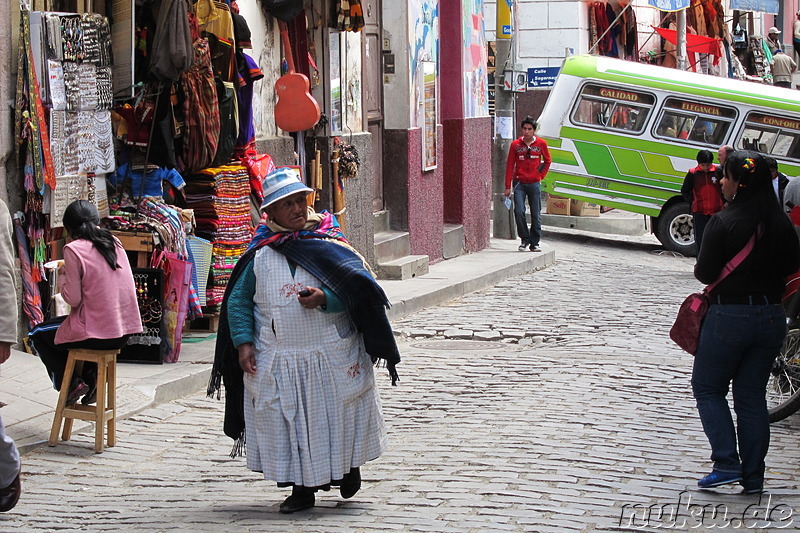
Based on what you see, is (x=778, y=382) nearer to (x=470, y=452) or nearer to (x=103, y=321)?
(x=470, y=452)

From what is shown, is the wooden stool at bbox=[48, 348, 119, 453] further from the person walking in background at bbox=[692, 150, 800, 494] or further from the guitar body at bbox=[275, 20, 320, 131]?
the guitar body at bbox=[275, 20, 320, 131]

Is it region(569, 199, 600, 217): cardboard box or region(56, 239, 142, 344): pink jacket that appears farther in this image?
region(569, 199, 600, 217): cardboard box

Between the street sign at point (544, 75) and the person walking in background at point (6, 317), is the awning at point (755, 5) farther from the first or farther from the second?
the person walking in background at point (6, 317)

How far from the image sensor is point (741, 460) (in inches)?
251

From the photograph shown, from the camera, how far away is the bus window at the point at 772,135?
67.5ft

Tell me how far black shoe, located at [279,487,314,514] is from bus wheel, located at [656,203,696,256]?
15380mm

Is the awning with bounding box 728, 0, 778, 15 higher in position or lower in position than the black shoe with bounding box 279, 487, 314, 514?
higher

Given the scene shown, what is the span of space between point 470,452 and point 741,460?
152cm

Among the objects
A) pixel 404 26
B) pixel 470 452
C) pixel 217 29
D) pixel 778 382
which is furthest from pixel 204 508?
pixel 404 26

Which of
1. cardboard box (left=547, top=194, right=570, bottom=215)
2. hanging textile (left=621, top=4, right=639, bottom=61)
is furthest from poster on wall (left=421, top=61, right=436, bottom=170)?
hanging textile (left=621, top=4, right=639, bottom=61)

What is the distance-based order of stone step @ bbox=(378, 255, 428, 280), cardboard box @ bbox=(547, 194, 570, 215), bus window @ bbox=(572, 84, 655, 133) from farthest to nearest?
cardboard box @ bbox=(547, 194, 570, 215), bus window @ bbox=(572, 84, 655, 133), stone step @ bbox=(378, 255, 428, 280)

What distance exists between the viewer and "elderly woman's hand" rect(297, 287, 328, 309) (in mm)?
5574

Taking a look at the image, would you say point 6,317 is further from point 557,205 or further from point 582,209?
point 582,209

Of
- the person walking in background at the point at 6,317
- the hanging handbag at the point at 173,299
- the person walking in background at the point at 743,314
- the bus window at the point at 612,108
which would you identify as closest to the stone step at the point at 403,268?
the hanging handbag at the point at 173,299
